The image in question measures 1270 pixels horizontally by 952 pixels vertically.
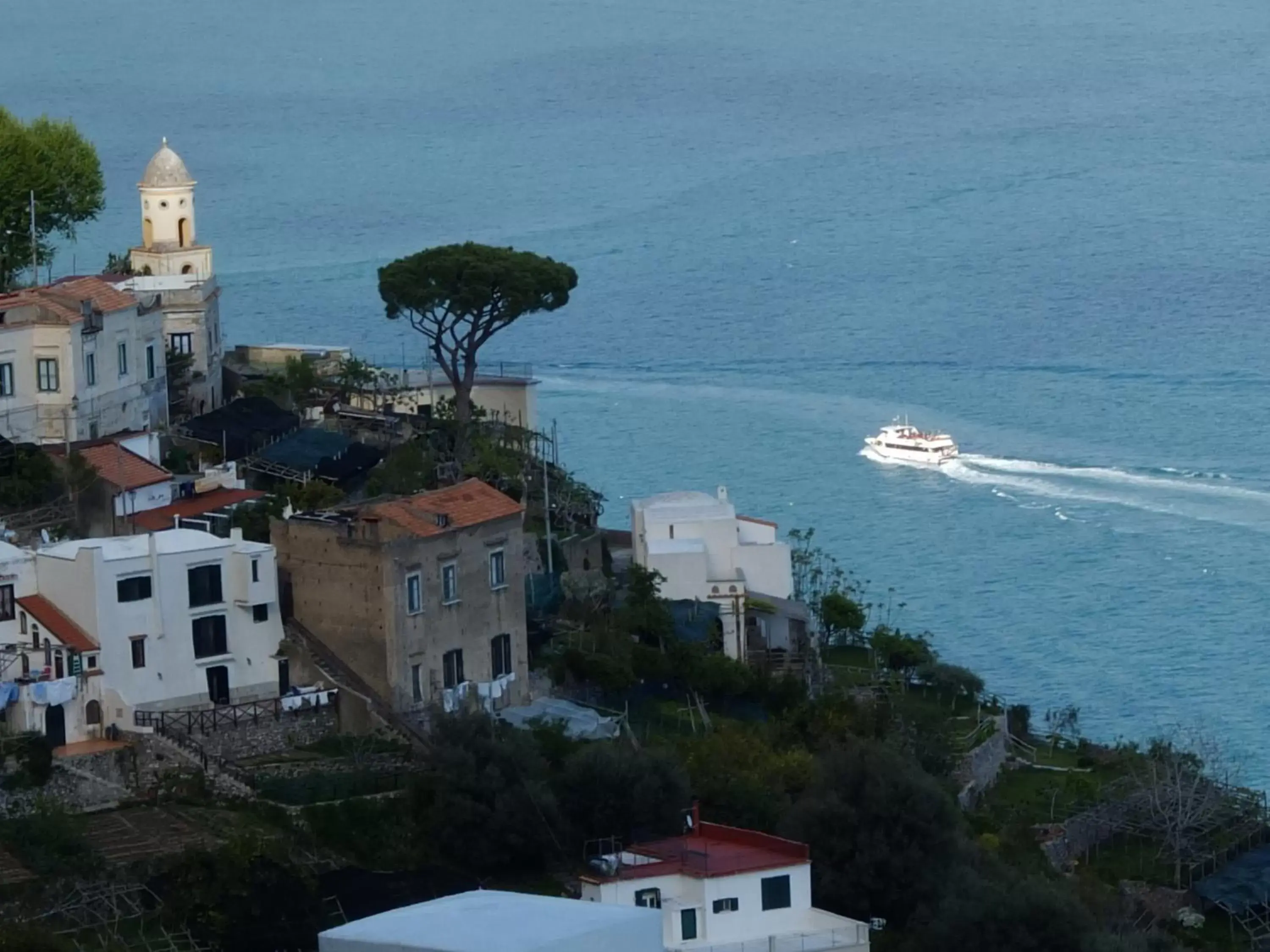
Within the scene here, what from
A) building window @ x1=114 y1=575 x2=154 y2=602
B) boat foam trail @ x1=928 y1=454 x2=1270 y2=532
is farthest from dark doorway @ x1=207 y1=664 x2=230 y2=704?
boat foam trail @ x1=928 y1=454 x2=1270 y2=532

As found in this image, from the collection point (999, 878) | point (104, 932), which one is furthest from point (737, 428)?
point (104, 932)

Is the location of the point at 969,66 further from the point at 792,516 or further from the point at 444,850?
the point at 444,850

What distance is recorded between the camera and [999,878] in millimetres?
41750

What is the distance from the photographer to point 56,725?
135ft

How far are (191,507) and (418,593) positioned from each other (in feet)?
18.3

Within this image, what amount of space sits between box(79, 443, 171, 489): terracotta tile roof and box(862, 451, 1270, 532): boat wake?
3061 cm

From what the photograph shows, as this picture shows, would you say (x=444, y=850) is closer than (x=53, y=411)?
Yes

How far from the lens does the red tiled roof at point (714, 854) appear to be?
3816 centimetres

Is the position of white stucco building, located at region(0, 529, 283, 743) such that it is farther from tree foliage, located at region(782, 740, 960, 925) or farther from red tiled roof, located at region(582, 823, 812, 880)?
tree foliage, located at region(782, 740, 960, 925)

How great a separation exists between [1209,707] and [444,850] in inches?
935

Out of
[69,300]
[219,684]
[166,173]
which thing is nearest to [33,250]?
[166,173]

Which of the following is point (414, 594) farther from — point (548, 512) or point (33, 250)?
point (33, 250)

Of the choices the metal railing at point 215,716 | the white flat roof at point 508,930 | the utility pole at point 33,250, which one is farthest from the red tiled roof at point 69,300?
the white flat roof at point 508,930

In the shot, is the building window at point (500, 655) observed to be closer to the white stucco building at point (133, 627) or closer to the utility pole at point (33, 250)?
the white stucco building at point (133, 627)
